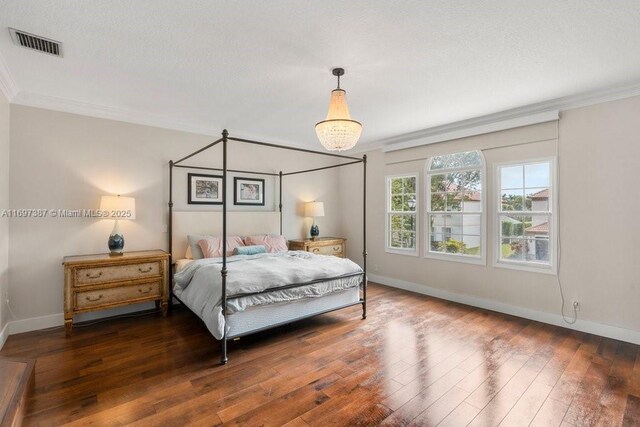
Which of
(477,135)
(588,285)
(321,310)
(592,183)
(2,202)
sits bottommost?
(321,310)

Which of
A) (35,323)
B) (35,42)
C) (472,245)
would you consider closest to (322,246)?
(472,245)

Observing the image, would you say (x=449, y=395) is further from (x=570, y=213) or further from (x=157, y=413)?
(x=570, y=213)

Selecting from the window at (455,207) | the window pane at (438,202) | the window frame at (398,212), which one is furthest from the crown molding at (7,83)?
the window pane at (438,202)

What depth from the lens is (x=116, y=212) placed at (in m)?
3.88

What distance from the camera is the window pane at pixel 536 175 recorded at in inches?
149

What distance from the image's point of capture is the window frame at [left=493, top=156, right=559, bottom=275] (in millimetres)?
3689

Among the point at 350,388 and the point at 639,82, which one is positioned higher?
the point at 639,82

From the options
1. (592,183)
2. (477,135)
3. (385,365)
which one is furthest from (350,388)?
(477,135)

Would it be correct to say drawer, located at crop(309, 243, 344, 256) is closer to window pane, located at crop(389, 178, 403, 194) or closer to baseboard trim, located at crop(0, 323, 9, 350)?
window pane, located at crop(389, 178, 403, 194)

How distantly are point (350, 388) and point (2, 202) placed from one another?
3.80 metres

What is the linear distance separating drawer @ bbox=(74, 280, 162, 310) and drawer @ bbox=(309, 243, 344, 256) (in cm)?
246

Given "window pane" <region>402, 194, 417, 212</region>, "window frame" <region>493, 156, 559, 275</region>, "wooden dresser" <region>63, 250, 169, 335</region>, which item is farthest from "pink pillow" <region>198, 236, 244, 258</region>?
"window frame" <region>493, 156, 559, 275</region>

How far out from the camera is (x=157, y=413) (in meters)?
2.04

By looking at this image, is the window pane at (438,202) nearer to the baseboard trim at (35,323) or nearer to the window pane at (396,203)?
the window pane at (396,203)
